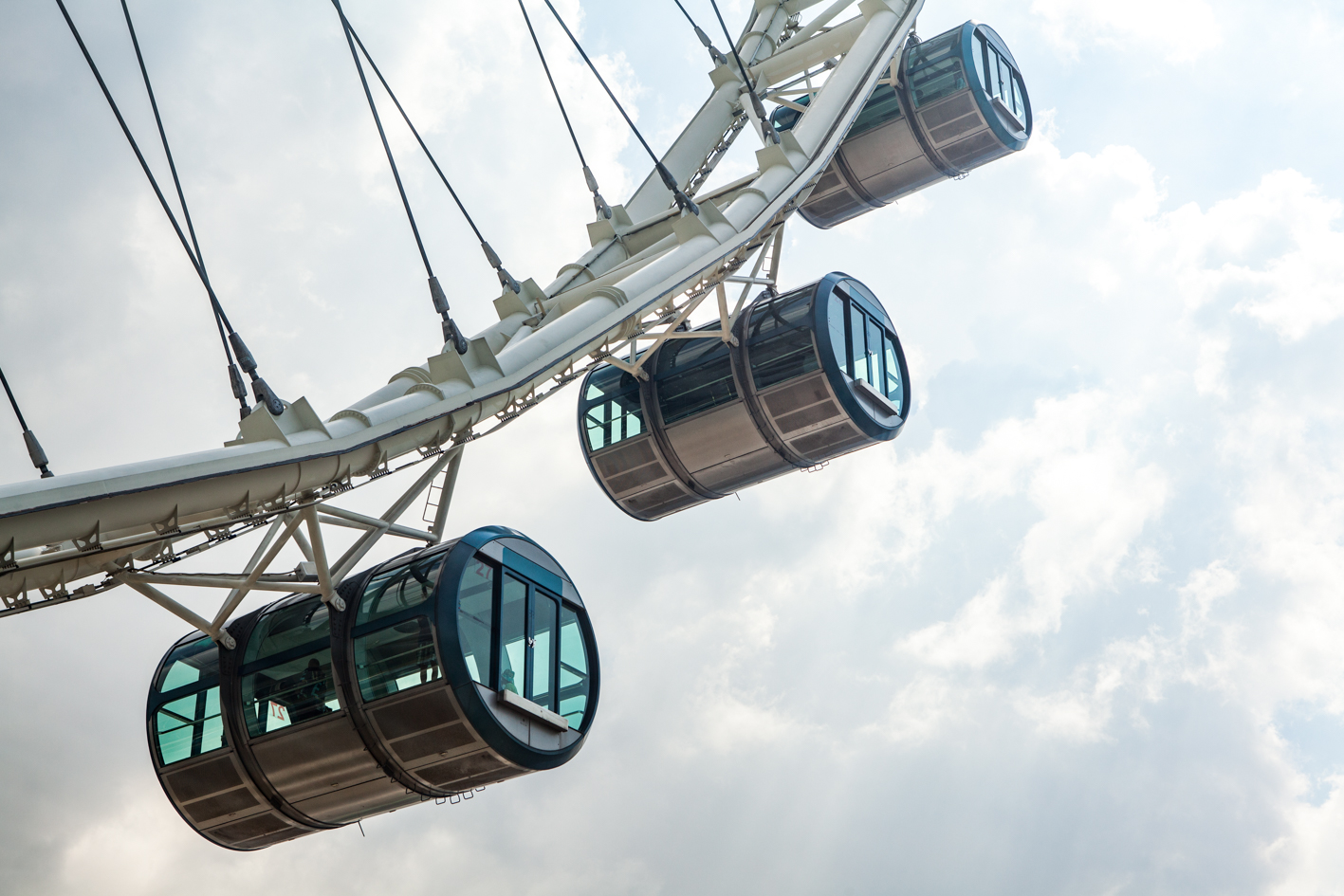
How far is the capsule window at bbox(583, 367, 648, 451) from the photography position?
27594 mm

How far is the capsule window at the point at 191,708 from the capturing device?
20.4 meters

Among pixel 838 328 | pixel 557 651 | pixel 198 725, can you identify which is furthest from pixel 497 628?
pixel 838 328

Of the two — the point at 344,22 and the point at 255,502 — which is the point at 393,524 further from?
the point at 344,22

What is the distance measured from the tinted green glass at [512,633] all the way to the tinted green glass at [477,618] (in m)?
0.24

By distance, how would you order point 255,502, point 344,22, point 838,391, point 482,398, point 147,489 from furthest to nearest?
1. point 838,391
2. point 344,22
3. point 482,398
4. point 255,502
5. point 147,489

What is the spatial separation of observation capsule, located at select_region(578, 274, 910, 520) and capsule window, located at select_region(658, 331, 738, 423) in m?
0.02

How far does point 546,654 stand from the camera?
20172mm

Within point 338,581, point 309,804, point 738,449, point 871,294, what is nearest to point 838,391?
point 738,449

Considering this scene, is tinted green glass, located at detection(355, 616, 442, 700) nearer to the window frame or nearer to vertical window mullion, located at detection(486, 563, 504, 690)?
the window frame

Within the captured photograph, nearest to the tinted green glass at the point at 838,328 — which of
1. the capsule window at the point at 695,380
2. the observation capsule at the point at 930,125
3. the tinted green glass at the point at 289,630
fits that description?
the capsule window at the point at 695,380

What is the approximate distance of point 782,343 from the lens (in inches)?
1032

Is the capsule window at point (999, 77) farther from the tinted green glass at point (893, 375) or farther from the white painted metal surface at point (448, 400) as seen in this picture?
the tinted green glass at point (893, 375)

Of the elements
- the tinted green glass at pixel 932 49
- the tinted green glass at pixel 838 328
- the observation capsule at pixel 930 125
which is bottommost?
the tinted green glass at pixel 838 328

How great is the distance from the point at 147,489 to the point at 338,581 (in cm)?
575
